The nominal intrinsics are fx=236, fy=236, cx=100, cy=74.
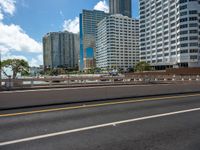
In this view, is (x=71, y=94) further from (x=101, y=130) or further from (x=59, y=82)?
(x=59, y=82)

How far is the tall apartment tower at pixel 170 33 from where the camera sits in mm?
107250

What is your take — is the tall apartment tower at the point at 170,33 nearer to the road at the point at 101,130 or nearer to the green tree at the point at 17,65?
the green tree at the point at 17,65

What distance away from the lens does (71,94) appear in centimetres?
1332

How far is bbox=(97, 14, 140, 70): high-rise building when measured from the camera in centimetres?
18638

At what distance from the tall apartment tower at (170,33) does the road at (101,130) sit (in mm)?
104825

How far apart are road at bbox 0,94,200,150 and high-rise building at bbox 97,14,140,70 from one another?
173 m

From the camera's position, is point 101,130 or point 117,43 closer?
point 101,130

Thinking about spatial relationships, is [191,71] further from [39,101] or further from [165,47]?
[39,101]

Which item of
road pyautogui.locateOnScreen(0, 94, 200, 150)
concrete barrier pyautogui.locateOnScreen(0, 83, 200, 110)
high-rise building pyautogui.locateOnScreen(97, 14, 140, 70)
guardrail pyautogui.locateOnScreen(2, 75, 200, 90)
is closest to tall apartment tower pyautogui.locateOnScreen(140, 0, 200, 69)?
high-rise building pyautogui.locateOnScreen(97, 14, 140, 70)

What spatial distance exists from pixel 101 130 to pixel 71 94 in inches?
262

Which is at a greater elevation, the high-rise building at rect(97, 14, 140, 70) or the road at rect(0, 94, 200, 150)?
the high-rise building at rect(97, 14, 140, 70)

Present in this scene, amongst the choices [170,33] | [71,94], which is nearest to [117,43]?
[170,33]

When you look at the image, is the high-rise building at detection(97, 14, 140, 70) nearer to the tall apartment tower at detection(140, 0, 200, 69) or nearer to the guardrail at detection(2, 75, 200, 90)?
the tall apartment tower at detection(140, 0, 200, 69)

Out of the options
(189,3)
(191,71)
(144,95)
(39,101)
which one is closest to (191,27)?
(189,3)
